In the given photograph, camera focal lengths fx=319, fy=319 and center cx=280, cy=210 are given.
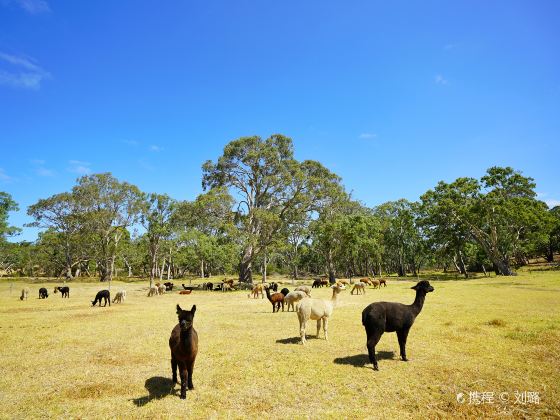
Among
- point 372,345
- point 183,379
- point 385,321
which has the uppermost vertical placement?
point 385,321

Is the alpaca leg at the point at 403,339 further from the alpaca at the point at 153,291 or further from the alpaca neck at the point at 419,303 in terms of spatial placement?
the alpaca at the point at 153,291

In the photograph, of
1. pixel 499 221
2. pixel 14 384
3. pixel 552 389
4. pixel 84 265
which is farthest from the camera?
pixel 84 265

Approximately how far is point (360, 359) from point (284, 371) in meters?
2.57

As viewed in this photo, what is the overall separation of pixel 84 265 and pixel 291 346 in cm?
8378

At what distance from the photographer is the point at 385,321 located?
9531 millimetres

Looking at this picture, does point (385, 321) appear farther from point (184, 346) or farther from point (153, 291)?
point (153, 291)

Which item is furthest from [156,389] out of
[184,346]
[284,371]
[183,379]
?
[284,371]

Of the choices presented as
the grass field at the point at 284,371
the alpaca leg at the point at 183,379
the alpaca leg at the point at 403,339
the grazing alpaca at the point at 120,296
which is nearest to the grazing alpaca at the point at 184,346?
the alpaca leg at the point at 183,379

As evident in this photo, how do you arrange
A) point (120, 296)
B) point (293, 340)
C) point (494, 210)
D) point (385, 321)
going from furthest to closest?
point (494, 210) → point (120, 296) → point (293, 340) → point (385, 321)

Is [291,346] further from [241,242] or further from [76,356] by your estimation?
[241,242]

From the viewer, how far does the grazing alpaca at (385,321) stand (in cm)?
931

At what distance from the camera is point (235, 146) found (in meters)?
45.2

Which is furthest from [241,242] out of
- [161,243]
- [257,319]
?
[257,319]

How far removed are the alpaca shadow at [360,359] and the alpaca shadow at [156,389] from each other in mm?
4813
